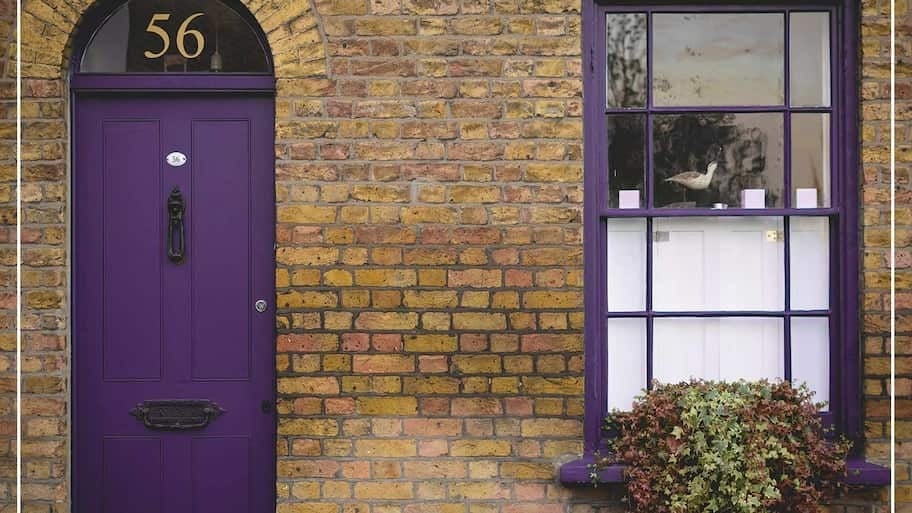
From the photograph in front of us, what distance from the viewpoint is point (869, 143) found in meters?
4.25

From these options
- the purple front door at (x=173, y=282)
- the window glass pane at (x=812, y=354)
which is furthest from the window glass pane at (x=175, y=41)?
the window glass pane at (x=812, y=354)

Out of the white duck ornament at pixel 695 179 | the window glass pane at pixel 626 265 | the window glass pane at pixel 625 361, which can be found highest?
the white duck ornament at pixel 695 179

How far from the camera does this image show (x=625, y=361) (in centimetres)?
443

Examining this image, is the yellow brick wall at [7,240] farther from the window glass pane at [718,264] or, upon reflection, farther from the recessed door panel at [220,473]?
the window glass pane at [718,264]

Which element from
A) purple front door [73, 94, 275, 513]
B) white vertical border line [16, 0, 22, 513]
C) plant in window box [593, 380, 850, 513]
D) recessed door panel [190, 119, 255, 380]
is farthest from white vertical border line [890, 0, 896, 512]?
white vertical border line [16, 0, 22, 513]

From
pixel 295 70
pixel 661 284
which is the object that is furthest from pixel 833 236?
pixel 295 70

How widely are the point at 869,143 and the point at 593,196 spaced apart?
4.44ft

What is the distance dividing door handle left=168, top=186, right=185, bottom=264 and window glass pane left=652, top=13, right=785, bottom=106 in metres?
2.47

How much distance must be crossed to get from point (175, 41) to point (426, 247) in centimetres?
166

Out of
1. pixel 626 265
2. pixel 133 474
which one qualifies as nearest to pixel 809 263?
pixel 626 265

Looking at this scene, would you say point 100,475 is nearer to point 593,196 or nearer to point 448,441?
point 448,441

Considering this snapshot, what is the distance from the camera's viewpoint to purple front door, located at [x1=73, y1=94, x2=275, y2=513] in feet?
14.5

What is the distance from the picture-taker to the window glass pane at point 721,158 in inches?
174

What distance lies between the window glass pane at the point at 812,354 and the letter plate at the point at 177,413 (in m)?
2.93
